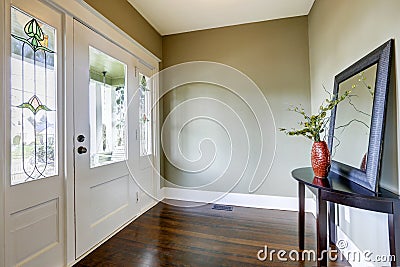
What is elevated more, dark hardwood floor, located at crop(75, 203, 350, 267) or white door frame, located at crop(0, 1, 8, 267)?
white door frame, located at crop(0, 1, 8, 267)

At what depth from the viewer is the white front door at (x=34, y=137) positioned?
1395 mm

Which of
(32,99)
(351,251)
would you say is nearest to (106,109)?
(32,99)

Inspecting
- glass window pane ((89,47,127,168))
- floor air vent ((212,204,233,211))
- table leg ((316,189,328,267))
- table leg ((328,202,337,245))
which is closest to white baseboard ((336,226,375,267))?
table leg ((328,202,337,245))

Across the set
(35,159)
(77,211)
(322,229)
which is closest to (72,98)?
(35,159)

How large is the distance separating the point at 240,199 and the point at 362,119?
6.69ft

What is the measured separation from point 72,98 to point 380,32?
7.26 feet

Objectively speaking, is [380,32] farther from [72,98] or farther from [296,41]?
[72,98]

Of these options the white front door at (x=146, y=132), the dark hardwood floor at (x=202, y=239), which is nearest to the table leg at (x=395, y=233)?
the dark hardwood floor at (x=202, y=239)

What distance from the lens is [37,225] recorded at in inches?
61.2

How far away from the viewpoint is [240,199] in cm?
325

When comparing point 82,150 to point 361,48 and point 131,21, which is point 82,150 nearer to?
point 131,21

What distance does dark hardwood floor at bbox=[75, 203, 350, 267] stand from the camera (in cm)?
187

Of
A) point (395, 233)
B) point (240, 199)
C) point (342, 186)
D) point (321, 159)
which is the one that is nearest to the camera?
point (395, 233)

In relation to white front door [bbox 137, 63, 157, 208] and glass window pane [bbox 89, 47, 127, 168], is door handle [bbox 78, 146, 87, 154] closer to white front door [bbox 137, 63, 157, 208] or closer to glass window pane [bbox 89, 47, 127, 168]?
glass window pane [bbox 89, 47, 127, 168]
